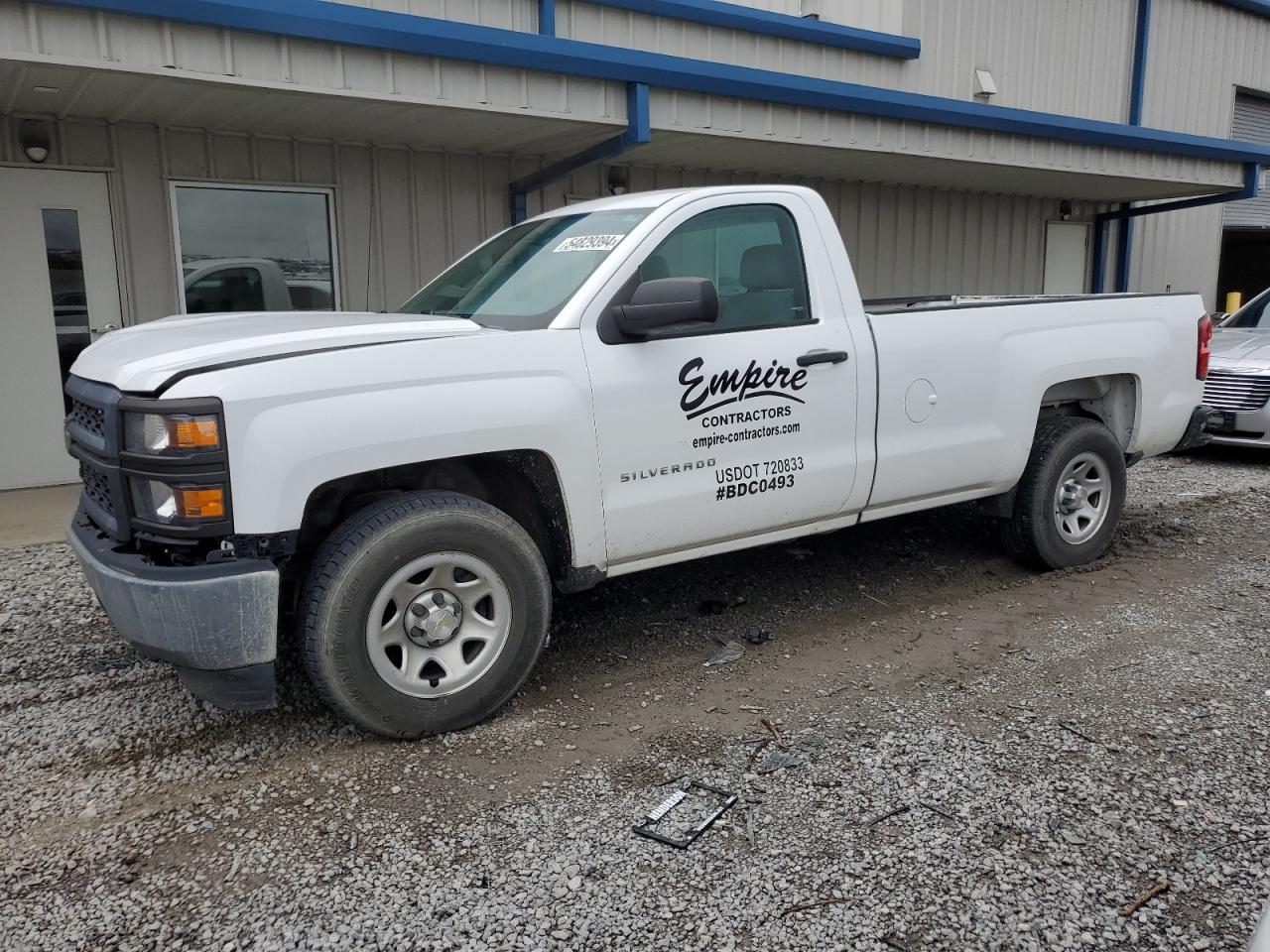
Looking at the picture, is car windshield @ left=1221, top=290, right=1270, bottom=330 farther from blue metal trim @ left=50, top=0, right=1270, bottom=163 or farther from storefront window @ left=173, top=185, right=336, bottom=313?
storefront window @ left=173, top=185, right=336, bottom=313

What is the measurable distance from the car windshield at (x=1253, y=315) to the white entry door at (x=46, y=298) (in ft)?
35.3

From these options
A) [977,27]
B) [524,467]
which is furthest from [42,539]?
[977,27]

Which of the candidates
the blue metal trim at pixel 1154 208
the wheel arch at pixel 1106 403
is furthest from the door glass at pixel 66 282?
the blue metal trim at pixel 1154 208

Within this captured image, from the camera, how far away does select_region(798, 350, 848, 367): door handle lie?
4.28 m

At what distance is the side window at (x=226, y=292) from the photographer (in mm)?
8234

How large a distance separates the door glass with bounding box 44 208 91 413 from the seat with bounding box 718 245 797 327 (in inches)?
233

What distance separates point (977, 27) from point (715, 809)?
12852mm

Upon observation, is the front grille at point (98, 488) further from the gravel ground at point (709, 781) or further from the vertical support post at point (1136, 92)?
the vertical support post at point (1136, 92)

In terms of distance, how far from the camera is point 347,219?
8742 mm

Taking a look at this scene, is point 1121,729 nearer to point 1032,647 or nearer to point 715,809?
point 1032,647

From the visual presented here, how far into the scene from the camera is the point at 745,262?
4383 millimetres

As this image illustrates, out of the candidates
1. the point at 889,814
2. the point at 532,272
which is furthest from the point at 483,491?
the point at 889,814

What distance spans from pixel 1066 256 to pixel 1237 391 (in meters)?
6.16

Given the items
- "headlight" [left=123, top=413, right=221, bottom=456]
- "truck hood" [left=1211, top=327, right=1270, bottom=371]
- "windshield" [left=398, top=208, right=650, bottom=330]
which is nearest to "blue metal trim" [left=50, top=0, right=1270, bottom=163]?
"windshield" [left=398, top=208, right=650, bottom=330]
